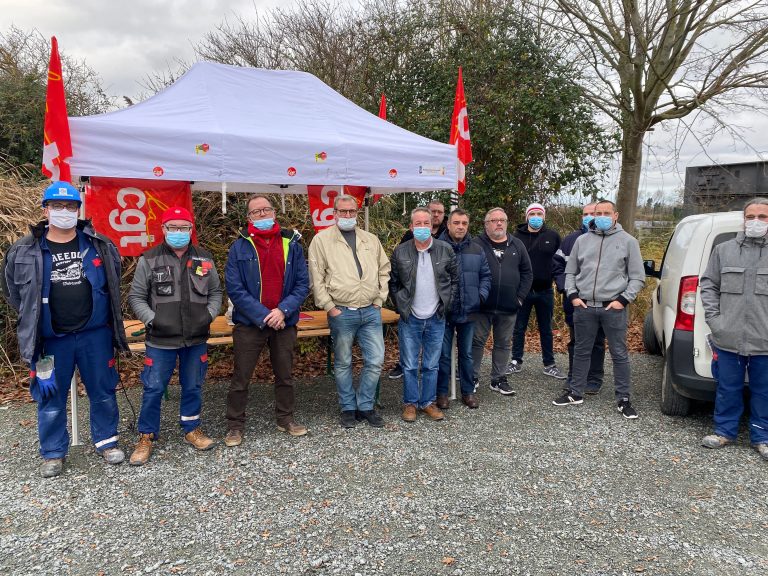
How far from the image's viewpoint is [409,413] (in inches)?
184

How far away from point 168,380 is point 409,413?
2023 millimetres

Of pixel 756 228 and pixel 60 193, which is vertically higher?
pixel 60 193

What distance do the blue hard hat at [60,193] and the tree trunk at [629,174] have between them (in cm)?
952

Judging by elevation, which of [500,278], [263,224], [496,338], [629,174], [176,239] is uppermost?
[629,174]

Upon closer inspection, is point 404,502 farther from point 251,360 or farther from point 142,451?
point 142,451

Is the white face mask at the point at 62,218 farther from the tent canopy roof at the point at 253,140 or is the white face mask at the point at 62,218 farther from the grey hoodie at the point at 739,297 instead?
the grey hoodie at the point at 739,297

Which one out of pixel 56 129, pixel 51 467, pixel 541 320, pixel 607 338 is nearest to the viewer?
pixel 56 129

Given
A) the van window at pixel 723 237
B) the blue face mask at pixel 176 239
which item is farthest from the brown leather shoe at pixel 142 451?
the van window at pixel 723 237

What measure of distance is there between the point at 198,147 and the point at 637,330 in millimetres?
7352

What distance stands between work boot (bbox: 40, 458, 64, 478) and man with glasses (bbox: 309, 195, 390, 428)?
82.2 inches

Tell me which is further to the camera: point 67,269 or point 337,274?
point 337,274

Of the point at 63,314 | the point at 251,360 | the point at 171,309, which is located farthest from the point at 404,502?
the point at 63,314

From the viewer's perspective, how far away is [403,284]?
4.53m

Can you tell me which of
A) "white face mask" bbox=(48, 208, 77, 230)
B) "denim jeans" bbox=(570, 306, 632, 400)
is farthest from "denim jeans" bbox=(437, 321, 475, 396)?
"white face mask" bbox=(48, 208, 77, 230)
